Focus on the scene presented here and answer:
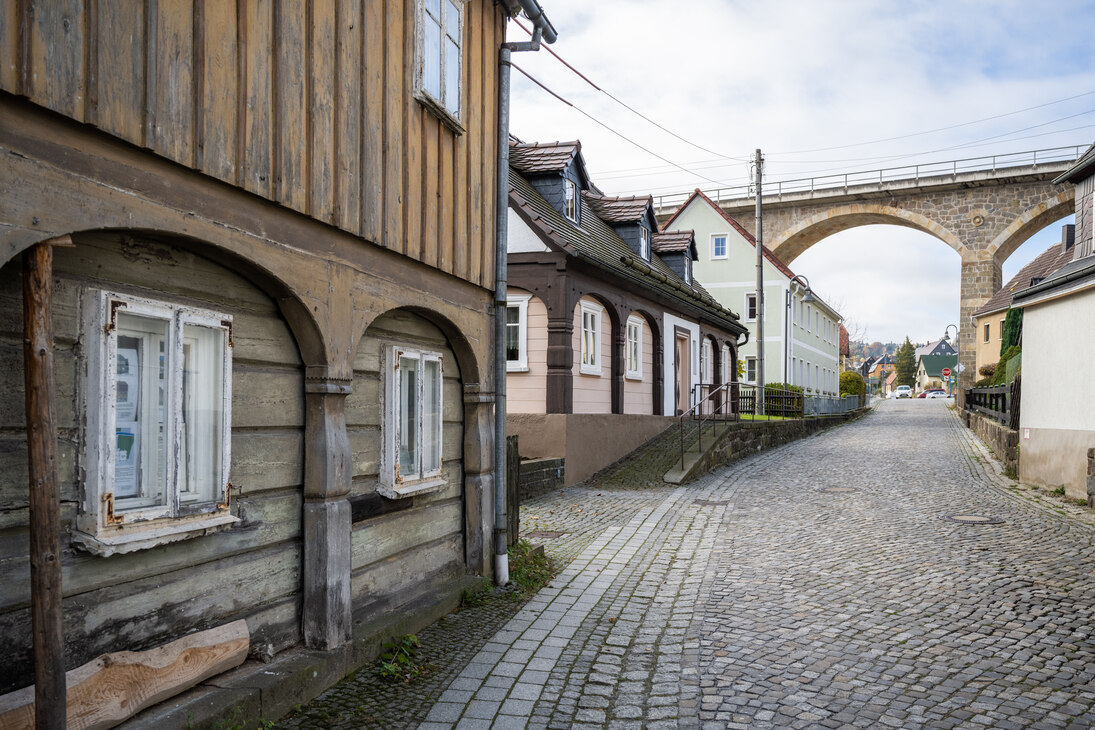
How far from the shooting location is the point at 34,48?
113 inches

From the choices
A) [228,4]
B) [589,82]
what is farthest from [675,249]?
[228,4]

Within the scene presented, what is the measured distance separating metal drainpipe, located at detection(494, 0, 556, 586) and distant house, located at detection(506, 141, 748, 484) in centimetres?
688

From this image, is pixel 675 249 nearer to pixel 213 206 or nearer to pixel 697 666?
pixel 697 666

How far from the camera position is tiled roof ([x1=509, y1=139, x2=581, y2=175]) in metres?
16.8

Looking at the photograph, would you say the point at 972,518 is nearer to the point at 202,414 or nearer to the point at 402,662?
the point at 402,662

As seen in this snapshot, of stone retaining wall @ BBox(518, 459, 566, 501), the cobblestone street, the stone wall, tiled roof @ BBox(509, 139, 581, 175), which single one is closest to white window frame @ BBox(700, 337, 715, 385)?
the stone wall

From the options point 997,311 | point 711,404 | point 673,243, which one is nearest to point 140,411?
point 673,243

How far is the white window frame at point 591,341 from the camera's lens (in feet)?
52.6

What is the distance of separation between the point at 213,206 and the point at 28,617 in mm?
1854

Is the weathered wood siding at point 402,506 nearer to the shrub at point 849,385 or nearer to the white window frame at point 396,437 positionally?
the white window frame at point 396,437

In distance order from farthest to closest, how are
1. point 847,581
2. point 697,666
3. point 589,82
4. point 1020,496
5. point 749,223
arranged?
point 749,223 → point 1020,496 → point 589,82 → point 847,581 → point 697,666

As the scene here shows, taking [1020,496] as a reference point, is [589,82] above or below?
above

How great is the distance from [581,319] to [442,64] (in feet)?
32.7

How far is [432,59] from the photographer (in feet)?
20.3
